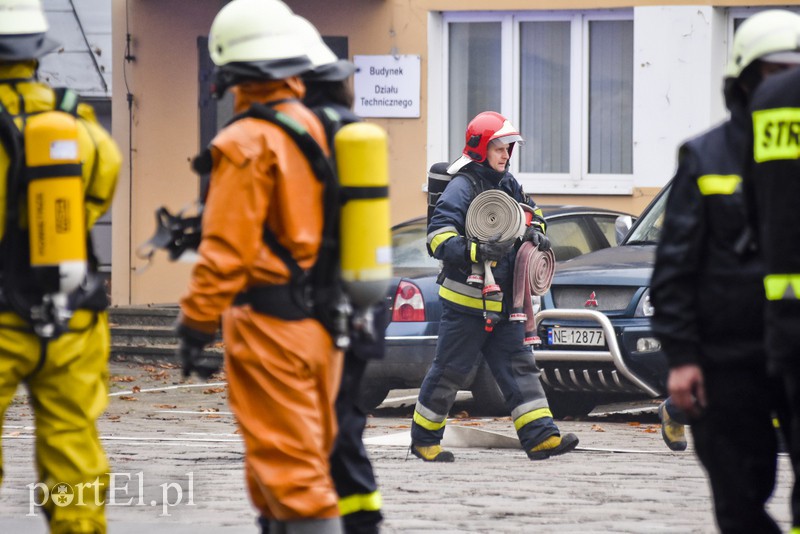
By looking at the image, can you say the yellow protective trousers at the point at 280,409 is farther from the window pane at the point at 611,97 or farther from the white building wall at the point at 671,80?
the window pane at the point at 611,97

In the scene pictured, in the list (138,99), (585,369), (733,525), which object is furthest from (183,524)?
(138,99)

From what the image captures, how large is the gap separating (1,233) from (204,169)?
0.72 m

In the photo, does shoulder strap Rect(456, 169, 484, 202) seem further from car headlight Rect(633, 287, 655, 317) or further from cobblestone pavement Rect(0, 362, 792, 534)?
car headlight Rect(633, 287, 655, 317)

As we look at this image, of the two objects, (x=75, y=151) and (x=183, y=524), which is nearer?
(x=75, y=151)

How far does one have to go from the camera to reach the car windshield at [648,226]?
12055mm

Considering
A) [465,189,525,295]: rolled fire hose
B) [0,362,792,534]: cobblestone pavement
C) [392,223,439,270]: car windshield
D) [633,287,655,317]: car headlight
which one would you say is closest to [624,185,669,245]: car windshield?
[633,287,655,317]: car headlight

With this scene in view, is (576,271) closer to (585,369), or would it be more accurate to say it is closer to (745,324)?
(585,369)

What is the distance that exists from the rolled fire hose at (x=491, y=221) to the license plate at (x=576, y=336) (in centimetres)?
167

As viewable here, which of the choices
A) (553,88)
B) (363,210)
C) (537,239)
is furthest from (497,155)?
(553,88)

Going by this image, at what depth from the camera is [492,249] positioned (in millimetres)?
9477

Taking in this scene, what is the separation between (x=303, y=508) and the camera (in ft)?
16.2

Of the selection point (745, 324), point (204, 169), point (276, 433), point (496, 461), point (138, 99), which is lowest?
point (496, 461)

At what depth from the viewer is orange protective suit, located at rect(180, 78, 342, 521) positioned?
4926 mm

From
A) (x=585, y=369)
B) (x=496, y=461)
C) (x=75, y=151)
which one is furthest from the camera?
(x=585, y=369)
